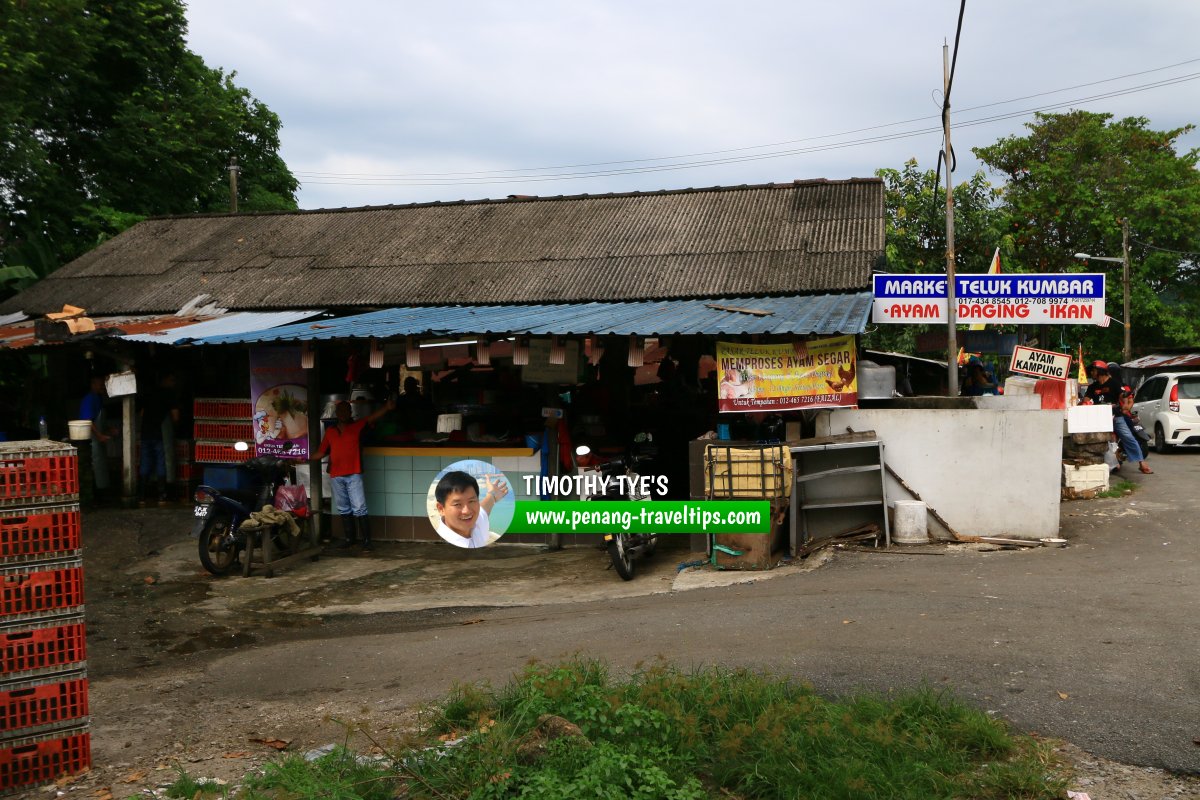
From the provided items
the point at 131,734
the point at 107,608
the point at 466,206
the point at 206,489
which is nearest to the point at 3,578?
the point at 131,734

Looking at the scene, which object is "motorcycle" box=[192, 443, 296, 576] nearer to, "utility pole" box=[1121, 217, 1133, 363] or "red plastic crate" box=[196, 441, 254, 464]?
"red plastic crate" box=[196, 441, 254, 464]

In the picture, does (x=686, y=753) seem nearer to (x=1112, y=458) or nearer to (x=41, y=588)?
(x=41, y=588)

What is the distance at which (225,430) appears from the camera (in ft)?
46.0

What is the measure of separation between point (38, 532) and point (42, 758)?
1148mm

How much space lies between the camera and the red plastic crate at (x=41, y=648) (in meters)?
4.88

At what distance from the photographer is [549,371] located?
1126 centimetres

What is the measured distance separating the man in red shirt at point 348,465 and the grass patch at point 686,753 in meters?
6.56

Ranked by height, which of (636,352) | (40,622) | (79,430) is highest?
(636,352)

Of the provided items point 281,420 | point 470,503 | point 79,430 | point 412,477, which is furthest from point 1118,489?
point 79,430

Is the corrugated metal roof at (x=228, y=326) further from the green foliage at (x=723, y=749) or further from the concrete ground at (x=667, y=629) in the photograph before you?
the green foliage at (x=723, y=749)

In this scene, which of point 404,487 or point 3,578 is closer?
point 3,578

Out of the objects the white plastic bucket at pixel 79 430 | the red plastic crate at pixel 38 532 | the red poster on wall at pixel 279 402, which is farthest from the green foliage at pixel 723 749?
the white plastic bucket at pixel 79 430

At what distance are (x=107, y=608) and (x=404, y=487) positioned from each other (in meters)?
3.68

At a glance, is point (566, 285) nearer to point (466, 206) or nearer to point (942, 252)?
point (466, 206)
